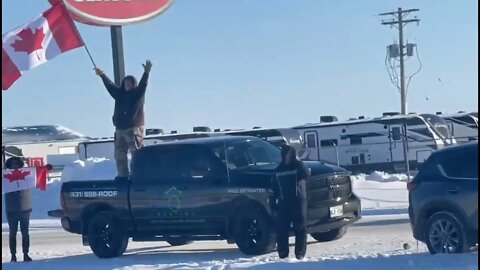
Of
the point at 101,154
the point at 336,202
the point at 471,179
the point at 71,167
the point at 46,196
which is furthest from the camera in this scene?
the point at 101,154

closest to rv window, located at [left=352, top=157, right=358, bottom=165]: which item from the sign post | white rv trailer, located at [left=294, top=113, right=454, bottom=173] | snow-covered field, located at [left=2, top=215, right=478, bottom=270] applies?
white rv trailer, located at [left=294, top=113, right=454, bottom=173]

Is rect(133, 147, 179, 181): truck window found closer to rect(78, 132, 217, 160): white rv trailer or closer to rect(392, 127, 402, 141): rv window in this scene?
rect(392, 127, 402, 141): rv window

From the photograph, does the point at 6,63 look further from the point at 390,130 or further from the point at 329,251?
the point at 390,130

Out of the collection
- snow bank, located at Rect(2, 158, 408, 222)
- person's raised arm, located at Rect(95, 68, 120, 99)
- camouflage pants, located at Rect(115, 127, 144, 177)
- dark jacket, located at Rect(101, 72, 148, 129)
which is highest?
person's raised arm, located at Rect(95, 68, 120, 99)

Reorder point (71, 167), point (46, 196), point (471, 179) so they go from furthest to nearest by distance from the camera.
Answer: point (71, 167), point (46, 196), point (471, 179)

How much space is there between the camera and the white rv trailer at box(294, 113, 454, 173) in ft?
150

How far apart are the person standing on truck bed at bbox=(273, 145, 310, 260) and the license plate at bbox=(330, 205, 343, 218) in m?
1.21

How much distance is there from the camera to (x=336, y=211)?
53.5 feet

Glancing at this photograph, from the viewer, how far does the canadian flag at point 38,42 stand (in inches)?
729

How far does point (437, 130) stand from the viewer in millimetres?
46781

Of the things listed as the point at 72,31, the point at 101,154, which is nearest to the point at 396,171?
the point at 101,154

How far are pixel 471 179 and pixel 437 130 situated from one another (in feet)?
109

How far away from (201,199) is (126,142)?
9.37 feet

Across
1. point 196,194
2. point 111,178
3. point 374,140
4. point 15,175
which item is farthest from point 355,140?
point 15,175
